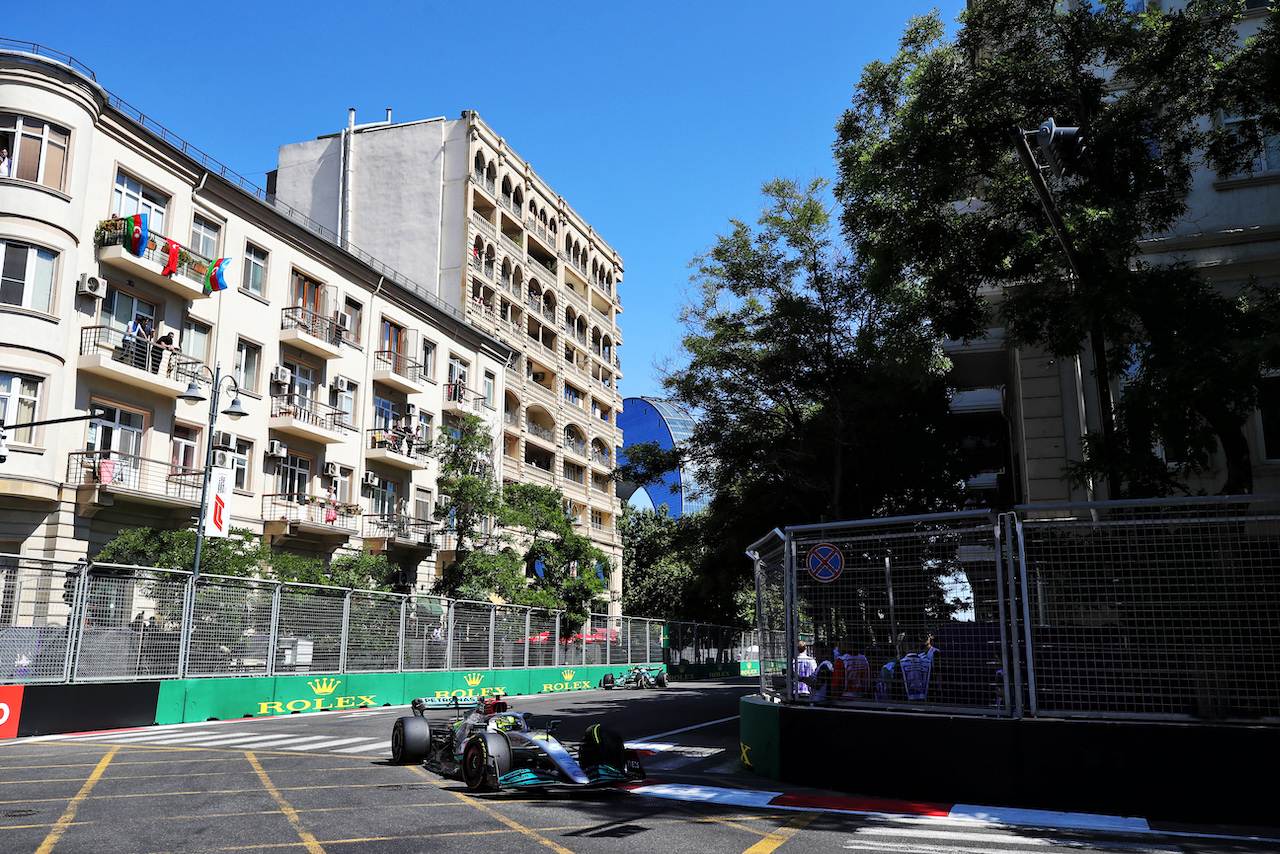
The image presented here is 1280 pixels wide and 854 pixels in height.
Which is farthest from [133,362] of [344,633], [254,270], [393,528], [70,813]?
[70,813]

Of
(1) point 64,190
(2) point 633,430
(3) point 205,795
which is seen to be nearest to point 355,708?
(3) point 205,795

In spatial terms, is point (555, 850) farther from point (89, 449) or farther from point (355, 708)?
point (89, 449)

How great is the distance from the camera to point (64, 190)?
2509 cm

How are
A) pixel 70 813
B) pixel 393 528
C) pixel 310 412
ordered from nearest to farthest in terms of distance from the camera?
pixel 70 813
pixel 310 412
pixel 393 528

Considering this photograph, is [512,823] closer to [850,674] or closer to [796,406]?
[850,674]

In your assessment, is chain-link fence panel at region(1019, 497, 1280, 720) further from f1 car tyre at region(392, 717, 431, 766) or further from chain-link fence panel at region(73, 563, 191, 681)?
chain-link fence panel at region(73, 563, 191, 681)

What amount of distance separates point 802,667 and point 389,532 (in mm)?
27977

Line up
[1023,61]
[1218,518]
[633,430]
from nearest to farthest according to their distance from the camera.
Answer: [1218,518]
[1023,61]
[633,430]

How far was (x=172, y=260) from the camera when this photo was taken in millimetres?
27125

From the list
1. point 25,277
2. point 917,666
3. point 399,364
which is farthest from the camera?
point 399,364

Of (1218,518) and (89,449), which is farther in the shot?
(89,449)

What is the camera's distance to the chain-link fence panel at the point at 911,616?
367 inches

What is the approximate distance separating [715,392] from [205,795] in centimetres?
2057

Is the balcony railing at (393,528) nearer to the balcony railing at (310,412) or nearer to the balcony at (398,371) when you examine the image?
the balcony railing at (310,412)
